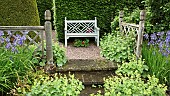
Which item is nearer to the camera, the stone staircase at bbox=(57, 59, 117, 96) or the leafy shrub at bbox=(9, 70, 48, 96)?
the leafy shrub at bbox=(9, 70, 48, 96)

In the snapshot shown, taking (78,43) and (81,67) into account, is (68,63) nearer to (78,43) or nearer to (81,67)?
(81,67)

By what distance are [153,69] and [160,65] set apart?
14 centimetres

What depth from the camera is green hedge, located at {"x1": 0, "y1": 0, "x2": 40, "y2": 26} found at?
6246 mm

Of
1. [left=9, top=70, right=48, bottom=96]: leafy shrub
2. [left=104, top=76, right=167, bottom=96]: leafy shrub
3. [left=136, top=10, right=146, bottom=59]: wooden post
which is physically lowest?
[left=9, top=70, right=48, bottom=96]: leafy shrub

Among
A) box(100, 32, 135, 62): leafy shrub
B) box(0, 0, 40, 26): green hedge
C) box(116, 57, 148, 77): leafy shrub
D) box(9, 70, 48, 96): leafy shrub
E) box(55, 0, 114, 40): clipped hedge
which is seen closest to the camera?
box(9, 70, 48, 96): leafy shrub

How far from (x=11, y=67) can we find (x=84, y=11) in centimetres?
424

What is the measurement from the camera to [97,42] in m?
7.79

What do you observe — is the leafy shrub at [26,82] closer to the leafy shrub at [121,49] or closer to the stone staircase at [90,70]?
the stone staircase at [90,70]

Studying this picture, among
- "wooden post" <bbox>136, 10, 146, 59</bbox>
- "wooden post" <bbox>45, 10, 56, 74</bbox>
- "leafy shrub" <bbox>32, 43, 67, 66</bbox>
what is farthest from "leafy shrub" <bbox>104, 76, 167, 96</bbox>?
"leafy shrub" <bbox>32, 43, 67, 66</bbox>

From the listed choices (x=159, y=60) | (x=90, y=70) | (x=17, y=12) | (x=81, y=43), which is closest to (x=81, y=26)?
(x=81, y=43)

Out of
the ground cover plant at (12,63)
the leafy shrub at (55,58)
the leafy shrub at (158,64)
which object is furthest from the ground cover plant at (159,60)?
the ground cover plant at (12,63)

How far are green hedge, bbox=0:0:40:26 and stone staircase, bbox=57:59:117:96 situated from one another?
1.83m

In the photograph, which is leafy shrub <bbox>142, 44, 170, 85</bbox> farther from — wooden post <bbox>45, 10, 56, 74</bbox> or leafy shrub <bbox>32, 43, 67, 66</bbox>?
wooden post <bbox>45, 10, 56, 74</bbox>

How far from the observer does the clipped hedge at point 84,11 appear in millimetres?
7980
